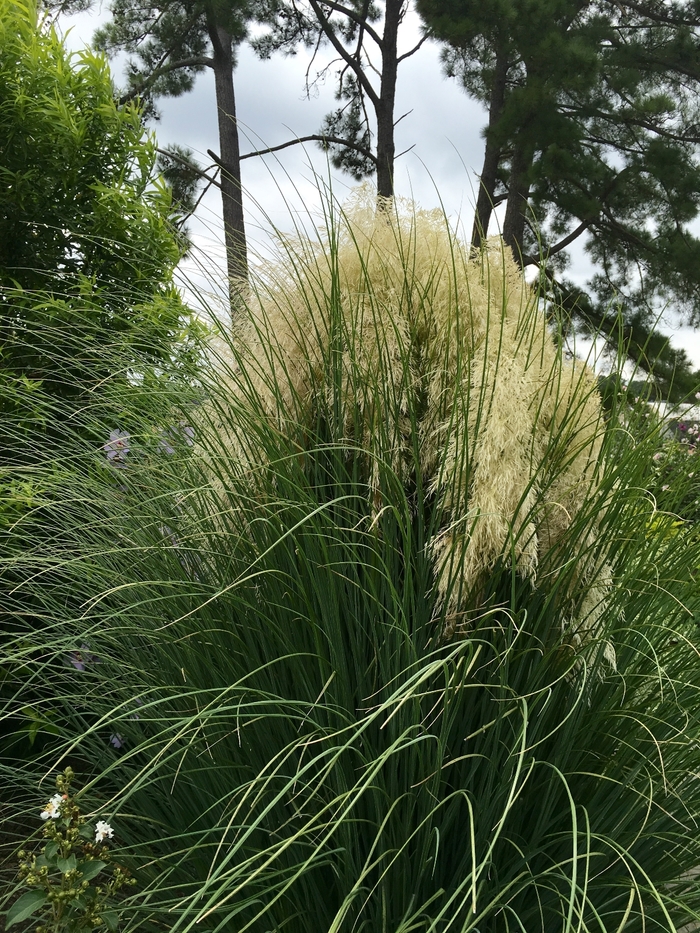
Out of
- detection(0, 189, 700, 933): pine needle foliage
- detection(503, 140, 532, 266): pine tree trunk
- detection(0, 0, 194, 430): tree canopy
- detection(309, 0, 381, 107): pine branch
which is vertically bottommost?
detection(0, 189, 700, 933): pine needle foliage

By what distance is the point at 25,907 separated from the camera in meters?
1.79

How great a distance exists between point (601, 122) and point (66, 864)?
13082 millimetres

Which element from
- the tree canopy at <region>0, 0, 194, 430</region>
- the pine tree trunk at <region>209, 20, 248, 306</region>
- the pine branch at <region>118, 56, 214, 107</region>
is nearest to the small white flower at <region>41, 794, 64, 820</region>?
the tree canopy at <region>0, 0, 194, 430</region>

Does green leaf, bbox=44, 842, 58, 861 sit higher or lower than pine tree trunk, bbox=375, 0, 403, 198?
lower

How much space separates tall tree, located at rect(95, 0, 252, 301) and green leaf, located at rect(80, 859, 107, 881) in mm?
9397

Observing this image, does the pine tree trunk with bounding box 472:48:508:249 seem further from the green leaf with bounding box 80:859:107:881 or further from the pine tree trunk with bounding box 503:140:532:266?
the green leaf with bounding box 80:859:107:881

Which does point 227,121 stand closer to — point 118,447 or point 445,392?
point 118,447

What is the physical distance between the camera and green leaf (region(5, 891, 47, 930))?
176 cm

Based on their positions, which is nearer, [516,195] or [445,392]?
[445,392]

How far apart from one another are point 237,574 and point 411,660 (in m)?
0.57

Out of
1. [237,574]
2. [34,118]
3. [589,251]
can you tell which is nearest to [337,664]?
[237,574]

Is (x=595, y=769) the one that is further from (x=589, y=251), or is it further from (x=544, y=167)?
(x=589, y=251)

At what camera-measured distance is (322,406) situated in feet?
7.11

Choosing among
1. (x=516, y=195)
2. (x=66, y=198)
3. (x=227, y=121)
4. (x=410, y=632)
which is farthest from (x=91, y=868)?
(x=516, y=195)
